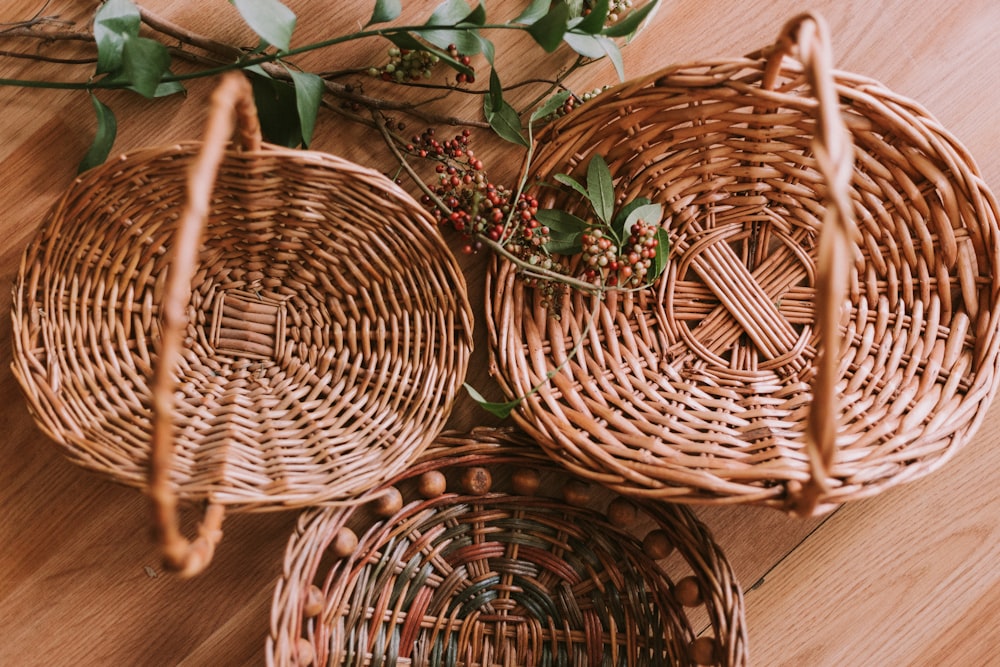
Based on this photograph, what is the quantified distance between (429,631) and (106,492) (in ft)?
1.42

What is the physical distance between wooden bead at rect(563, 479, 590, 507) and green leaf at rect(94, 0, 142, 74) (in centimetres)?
70

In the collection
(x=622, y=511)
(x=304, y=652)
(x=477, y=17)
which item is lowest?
(x=304, y=652)

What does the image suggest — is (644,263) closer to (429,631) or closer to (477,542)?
(477,542)

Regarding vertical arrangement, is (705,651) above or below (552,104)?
below

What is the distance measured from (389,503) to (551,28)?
541 mm

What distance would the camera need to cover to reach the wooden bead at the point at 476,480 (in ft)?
2.79

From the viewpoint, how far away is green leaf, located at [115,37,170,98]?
2.55ft

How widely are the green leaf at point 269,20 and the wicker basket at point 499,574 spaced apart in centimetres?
46

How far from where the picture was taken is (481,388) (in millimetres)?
919

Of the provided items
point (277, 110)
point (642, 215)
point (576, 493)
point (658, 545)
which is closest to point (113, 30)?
point (277, 110)

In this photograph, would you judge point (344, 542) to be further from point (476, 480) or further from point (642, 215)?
point (642, 215)

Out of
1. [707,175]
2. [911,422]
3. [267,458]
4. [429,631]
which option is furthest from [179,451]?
[911,422]

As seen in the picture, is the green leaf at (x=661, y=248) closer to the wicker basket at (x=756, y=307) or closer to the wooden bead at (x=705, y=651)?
the wicker basket at (x=756, y=307)

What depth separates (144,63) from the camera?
2.57ft
